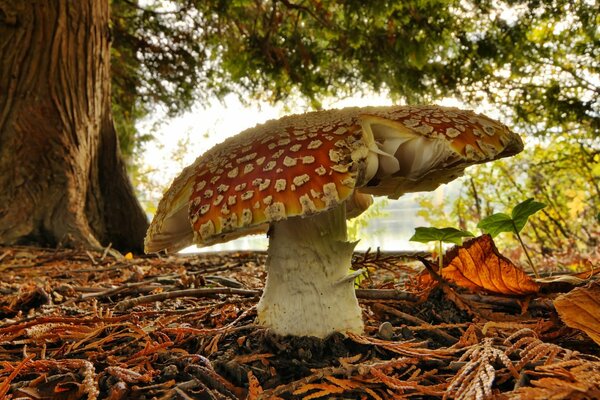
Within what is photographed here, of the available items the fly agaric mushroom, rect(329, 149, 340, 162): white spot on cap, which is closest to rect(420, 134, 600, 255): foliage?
the fly agaric mushroom

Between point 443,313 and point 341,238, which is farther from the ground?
point 341,238

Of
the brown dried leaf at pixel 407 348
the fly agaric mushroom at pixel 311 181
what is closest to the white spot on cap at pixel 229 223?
the fly agaric mushroom at pixel 311 181

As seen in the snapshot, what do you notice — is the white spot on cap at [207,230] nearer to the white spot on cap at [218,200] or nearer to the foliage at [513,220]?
the white spot on cap at [218,200]

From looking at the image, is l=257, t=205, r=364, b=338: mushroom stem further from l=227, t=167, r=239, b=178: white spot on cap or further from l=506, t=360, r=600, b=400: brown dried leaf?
l=506, t=360, r=600, b=400: brown dried leaf

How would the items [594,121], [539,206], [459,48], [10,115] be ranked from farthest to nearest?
[459,48] < [594,121] < [10,115] < [539,206]

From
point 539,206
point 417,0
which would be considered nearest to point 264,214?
point 539,206

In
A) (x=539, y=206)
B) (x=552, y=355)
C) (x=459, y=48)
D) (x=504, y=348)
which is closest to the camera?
(x=552, y=355)

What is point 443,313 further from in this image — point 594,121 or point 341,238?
point 594,121

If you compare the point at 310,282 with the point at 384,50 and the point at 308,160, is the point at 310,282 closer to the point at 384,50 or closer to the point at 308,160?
the point at 308,160
